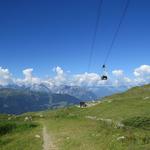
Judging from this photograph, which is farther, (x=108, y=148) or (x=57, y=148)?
(x=57, y=148)

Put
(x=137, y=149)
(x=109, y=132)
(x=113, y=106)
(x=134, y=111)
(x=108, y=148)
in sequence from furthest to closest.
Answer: (x=113, y=106)
(x=134, y=111)
(x=109, y=132)
(x=108, y=148)
(x=137, y=149)

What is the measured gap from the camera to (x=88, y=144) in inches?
1148

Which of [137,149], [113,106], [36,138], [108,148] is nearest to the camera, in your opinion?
[137,149]

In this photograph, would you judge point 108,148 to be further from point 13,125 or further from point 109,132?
point 13,125

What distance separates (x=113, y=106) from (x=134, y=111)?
552 inches

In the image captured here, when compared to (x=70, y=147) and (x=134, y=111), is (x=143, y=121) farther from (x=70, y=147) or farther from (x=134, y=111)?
(x=70, y=147)

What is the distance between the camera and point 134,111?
241 feet


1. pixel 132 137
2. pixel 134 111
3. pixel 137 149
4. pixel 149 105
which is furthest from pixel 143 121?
pixel 137 149

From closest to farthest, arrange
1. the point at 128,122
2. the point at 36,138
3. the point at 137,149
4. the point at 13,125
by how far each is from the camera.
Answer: the point at 137,149
the point at 36,138
the point at 13,125
the point at 128,122

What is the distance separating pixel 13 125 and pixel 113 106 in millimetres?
40065

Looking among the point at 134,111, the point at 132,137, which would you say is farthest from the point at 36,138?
the point at 134,111

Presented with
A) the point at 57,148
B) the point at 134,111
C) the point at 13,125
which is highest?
the point at 134,111

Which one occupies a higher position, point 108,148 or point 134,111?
point 134,111

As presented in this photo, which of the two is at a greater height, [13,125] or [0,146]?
[13,125]
